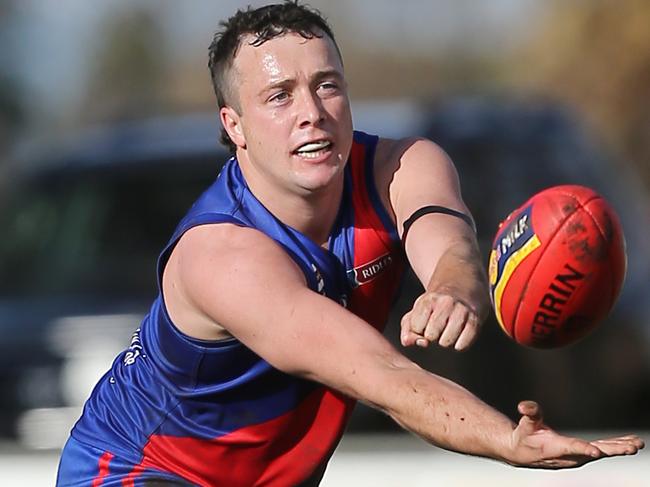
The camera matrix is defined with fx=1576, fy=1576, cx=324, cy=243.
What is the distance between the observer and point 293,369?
4.14 metres

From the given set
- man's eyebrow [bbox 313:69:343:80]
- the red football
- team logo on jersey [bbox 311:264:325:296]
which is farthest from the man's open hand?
man's eyebrow [bbox 313:69:343:80]

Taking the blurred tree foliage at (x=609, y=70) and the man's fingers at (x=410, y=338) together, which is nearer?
the man's fingers at (x=410, y=338)

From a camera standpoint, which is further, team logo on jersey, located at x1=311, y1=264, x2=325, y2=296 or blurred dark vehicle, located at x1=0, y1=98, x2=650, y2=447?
blurred dark vehicle, located at x1=0, y1=98, x2=650, y2=447

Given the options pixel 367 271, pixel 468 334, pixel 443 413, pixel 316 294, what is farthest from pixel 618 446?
pixel 367 271

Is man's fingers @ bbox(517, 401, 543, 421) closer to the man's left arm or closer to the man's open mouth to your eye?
the man's left arm

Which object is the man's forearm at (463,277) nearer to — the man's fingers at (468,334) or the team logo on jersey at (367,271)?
the man's fingers at (468,334)

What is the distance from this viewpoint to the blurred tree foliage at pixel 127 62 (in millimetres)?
19391

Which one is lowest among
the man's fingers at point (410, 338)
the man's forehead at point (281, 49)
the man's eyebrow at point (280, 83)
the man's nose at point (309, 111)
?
the man's fingers at point (410, 338)

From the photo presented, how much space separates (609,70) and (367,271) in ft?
39.8

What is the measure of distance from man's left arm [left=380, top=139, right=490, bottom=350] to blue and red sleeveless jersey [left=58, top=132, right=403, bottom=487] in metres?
0.10

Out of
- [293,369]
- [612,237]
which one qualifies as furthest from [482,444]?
[612,237]

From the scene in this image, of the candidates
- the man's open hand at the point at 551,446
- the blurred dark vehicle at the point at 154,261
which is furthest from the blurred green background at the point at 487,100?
the man's open hand at the point at 551,446

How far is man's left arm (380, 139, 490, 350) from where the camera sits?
13.1 ft

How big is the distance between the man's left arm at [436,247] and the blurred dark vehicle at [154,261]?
303 cm
